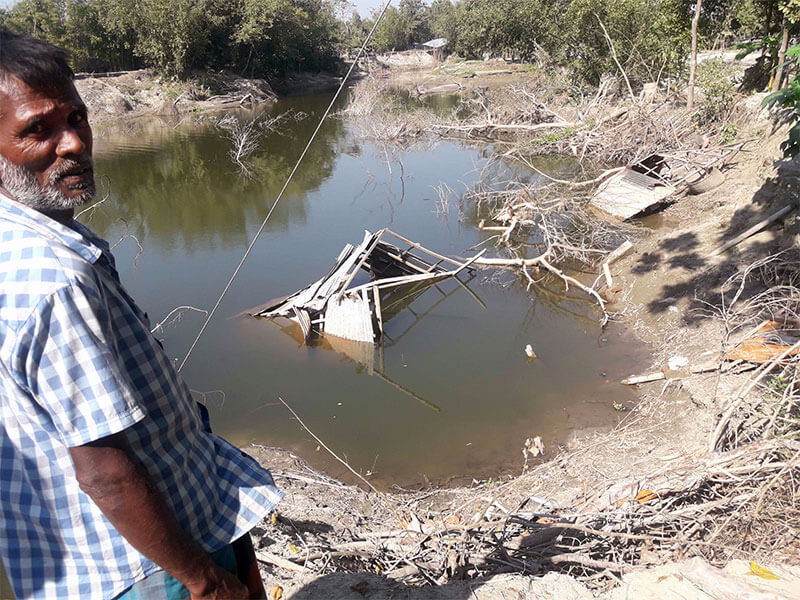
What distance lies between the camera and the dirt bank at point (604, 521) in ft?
8.02

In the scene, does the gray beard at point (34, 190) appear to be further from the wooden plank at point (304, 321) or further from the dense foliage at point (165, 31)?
the dense foliage at point (165, 31)

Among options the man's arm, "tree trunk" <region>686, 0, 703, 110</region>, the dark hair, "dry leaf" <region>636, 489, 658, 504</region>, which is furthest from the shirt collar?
"tree trunk" <region>686, 0, 703, 110</region>

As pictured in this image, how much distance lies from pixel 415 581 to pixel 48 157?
2455mm

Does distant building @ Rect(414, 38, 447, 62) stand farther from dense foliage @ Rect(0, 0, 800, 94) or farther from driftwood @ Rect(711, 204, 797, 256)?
driftwood @ Rect(711, 204, 797, 256)

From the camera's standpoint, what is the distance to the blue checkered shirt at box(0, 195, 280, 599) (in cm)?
104

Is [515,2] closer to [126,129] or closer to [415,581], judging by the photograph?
[126,129]

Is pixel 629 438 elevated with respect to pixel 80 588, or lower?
lower

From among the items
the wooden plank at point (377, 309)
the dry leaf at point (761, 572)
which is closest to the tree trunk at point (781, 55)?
the wooden plank at point (377, 309)

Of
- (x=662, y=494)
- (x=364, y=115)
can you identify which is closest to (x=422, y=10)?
(x=364, y=115)

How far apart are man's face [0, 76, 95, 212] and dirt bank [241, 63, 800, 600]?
1956mm

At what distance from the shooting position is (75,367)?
1.05 m

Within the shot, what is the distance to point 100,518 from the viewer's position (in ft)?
4.03

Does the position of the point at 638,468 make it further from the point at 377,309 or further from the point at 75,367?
the point at 75,367

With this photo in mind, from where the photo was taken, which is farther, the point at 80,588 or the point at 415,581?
the point at 415,581
